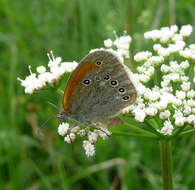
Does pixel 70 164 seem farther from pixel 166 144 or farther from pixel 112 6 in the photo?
pixel 112 6

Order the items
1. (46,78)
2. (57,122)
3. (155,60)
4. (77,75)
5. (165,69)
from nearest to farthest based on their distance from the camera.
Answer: (77,75)
(46,78)
(165,69)
(155,60)
(57,122)

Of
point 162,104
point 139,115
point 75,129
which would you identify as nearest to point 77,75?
point 75,129

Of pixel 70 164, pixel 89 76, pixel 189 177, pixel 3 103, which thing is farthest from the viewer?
pixel 3 103

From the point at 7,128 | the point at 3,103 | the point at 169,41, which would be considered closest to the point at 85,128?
the point at 169,41

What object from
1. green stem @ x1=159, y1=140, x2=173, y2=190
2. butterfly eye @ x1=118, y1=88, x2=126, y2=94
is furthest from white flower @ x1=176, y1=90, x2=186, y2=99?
butterfly eye @ x1=118, y1=88, x2=126, y2=94

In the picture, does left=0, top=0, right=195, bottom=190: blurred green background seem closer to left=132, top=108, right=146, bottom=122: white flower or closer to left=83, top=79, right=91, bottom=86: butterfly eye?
left=83, top=79, right=91, bottom=86: butterfly eye

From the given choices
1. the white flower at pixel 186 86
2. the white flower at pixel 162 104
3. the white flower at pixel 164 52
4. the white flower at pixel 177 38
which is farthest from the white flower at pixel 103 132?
the white flower at pixel 177 38

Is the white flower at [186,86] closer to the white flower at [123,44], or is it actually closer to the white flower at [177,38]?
the white flower at [177,38]

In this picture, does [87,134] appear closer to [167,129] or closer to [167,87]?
[167,129]
